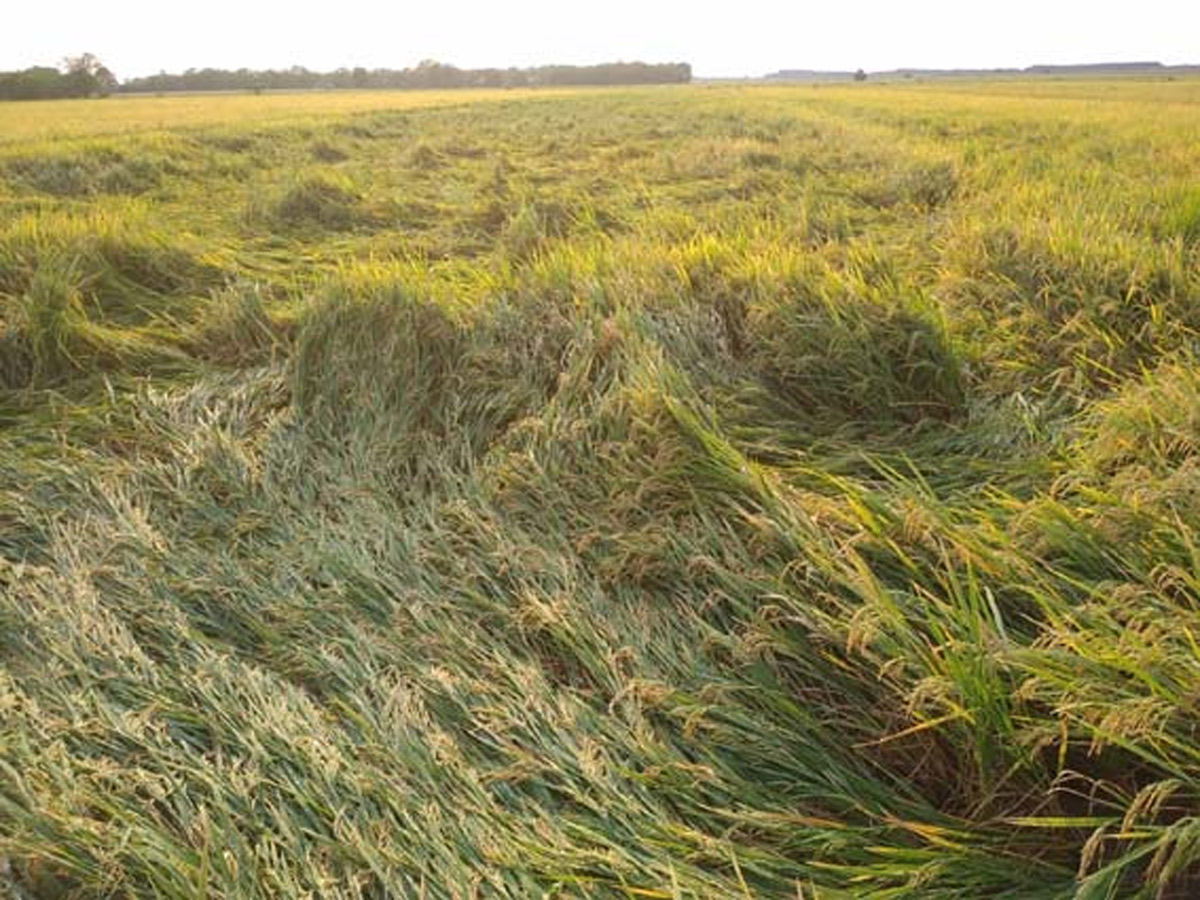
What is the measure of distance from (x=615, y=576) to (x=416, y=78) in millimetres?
95202

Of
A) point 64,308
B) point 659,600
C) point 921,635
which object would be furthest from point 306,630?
point 64,308

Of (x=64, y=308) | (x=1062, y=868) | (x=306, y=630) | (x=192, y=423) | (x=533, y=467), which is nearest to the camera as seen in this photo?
(x=1062, y=868)

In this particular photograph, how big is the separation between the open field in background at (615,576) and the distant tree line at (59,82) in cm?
5780

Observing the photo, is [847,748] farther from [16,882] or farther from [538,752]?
[16,882]

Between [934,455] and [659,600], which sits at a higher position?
[934,455]

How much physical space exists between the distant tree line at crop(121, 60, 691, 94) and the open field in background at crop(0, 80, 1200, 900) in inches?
3179

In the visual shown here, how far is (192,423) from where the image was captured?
2822 millimetres

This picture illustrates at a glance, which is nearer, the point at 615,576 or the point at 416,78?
the point at 615,576

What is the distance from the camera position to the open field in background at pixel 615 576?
1.28 m

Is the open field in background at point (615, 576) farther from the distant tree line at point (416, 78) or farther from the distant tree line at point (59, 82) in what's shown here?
the distant tree line at point (416, 78)

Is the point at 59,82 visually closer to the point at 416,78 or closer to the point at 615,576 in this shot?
the point at 416,78

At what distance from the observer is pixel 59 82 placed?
50.9 metres

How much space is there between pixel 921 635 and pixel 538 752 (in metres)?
0.79

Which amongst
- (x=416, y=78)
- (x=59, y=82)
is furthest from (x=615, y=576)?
(x=416, y=78)
